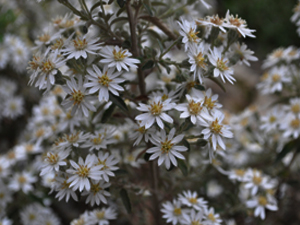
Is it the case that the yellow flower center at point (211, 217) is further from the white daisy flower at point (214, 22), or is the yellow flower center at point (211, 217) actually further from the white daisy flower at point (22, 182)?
the white daisy flower at point (22, 182)

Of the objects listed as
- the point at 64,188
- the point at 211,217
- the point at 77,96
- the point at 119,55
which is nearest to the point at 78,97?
the point at 77,96

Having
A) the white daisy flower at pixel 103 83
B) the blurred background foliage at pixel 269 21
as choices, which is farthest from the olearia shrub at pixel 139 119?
the blurred background foliage at pixel 269 21

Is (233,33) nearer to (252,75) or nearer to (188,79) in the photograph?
(188,79)

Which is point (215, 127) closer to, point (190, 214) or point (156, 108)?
point (156, 108)

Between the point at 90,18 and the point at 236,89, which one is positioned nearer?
the point at 90,18

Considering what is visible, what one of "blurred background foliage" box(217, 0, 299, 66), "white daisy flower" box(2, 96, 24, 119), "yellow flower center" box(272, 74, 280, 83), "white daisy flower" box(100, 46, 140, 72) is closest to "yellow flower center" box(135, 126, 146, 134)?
"white daisy flower" box(100, 46, 140, 72)

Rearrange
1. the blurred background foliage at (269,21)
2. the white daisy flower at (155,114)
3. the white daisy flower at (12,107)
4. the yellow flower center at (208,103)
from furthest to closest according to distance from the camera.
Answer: the blurred background foliage at (269,21) < the white daisy flower at (12,107) < the yellow flower center at (208,103) < the white daisy flower at (155,114)

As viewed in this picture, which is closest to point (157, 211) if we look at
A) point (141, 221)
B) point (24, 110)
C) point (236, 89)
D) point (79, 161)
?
point (141, 221)
